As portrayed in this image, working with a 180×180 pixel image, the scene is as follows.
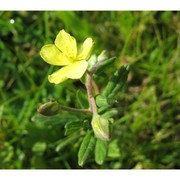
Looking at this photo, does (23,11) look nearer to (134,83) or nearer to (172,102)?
(134,83)

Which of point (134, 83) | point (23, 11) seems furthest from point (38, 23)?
point (134, 83)

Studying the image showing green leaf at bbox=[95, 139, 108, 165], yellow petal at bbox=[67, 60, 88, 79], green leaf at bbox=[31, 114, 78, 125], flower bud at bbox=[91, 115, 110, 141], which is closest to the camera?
yellow petal at bbox=[67, 60, 88, 79]

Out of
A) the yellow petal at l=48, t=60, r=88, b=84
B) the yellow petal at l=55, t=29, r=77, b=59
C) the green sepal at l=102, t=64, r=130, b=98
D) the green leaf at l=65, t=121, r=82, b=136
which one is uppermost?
the yellow petal at l=55, t=29, r=77, b=59

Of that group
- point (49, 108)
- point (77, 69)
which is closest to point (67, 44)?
point (77, 69)

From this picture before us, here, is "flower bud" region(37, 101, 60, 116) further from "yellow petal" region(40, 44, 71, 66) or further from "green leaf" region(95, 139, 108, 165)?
"green leaf" region(95, 139, 108, 165)

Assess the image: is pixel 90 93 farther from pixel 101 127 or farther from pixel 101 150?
pixel 101 150

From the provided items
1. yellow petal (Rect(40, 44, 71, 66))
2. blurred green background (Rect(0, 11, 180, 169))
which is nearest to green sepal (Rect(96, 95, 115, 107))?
yellow petal (Rect(40, 44, 71, 66))
